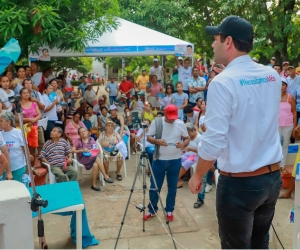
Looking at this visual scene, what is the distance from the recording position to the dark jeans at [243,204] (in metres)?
2.04

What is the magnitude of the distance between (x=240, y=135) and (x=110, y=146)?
533cm

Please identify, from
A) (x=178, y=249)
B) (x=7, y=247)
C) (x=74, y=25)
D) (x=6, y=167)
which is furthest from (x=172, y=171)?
(x=74, y=25)

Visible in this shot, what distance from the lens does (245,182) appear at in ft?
6.72

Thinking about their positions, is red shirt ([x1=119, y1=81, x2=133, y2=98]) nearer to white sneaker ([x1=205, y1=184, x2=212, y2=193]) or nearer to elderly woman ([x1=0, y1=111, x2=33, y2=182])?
white sneaker ([x1=205, y1=184, x2=212, y2=193])

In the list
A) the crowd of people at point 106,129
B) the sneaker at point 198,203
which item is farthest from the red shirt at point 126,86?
the sneaker at point 198,203

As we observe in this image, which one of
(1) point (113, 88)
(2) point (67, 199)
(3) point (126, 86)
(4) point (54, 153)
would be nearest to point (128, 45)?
(4) point (54, 153)

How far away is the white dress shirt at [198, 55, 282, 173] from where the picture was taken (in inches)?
77.9

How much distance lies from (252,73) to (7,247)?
5.94ft

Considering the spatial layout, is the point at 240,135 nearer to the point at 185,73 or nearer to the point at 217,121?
the point at 217,121

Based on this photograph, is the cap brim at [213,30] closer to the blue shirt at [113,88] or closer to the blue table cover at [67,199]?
the blue table cover at [67,199]

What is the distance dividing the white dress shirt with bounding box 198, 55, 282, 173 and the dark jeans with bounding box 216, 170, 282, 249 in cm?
8

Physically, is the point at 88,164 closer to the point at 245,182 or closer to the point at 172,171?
the point at 172,171

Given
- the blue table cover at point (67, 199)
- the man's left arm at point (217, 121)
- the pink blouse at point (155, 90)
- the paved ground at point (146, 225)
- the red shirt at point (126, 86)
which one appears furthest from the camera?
the red shirt at point (126, 86)

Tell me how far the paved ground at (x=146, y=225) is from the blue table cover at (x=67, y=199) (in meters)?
0.15
